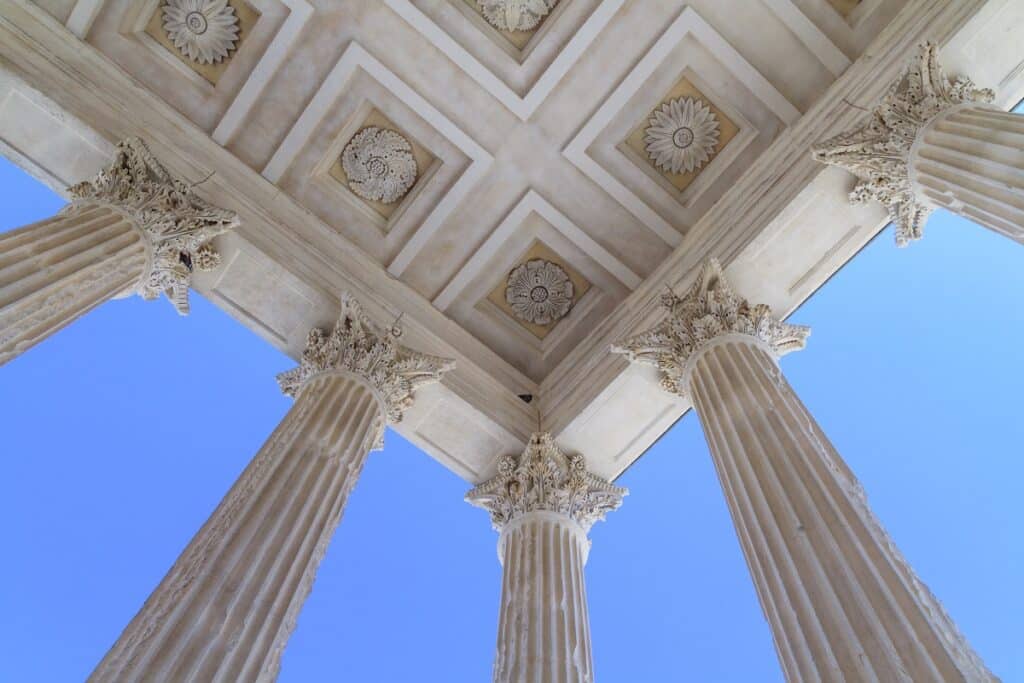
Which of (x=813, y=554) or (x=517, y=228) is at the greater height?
(x=517, y=228)

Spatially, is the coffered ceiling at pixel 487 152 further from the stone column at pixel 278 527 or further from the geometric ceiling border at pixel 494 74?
the stone column at pixel 278 527

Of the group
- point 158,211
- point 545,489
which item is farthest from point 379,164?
point 545,489

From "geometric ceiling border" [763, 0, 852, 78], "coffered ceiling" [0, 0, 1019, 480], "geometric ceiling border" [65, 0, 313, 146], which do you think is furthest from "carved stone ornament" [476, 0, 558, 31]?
"geometric ceiling border" [763, 0, 852, 78]

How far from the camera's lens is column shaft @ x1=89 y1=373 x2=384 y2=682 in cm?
916

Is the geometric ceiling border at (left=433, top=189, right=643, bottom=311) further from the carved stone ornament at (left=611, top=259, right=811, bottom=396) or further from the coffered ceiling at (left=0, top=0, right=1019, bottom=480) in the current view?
the carved stone ornament at (left=611, top=259, right=811, bottom=396)

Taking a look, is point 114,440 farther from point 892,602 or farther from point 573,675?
point 892,602

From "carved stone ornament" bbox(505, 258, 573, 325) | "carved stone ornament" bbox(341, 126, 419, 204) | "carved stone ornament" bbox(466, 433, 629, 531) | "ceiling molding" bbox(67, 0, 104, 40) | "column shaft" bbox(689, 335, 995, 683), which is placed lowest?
"column shaft" bbox(689, 335, 995, 683)

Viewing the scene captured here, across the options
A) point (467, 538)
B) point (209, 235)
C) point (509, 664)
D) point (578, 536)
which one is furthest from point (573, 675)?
point (467, 538)

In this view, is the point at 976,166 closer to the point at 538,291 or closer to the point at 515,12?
the point at 515,12

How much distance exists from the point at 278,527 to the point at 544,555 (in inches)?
210

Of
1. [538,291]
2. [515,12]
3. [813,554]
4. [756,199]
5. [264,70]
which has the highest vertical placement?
[515,12]

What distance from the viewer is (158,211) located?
45.9 ft

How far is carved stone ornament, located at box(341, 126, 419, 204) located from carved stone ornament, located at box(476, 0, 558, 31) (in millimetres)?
3161

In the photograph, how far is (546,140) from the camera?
17984 mm
